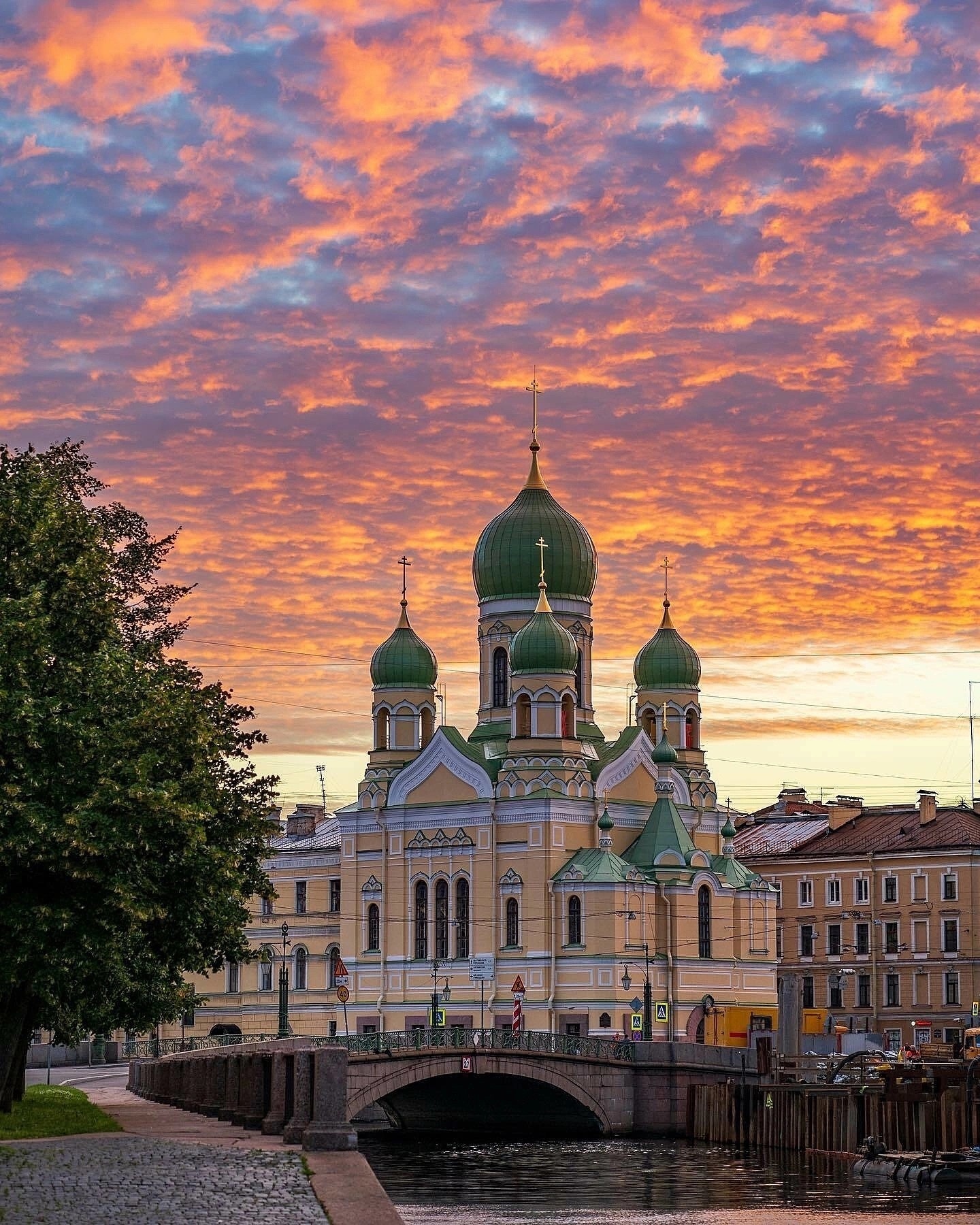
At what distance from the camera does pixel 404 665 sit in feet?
331

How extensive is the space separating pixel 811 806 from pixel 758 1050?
51946 mm

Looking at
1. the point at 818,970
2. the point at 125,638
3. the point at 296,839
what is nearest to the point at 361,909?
the point at 296,839

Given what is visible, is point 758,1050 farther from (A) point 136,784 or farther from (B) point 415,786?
(A) point 136,784

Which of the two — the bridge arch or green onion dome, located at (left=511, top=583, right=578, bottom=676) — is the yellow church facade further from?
the bridge arch

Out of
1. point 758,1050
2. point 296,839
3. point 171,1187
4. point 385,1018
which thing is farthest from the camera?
point 296,839

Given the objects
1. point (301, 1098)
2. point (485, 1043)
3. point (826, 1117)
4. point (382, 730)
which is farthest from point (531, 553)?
point (301, 1098)

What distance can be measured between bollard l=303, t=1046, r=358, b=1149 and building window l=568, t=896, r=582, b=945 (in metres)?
58.5

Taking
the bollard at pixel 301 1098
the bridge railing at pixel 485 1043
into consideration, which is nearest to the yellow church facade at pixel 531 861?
the bridge railing at pixel 485 1043

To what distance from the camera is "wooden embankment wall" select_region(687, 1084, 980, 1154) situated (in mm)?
51438

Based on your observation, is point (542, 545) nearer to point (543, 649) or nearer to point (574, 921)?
point (543, 649)

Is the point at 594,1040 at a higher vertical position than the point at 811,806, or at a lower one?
lower

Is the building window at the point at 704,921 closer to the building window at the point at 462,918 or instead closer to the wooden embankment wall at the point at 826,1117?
the building window at the point at 462,918

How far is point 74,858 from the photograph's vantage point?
34.5 meters

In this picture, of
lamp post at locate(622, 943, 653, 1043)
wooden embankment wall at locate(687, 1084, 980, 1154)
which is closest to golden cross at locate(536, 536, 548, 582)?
lamp post at locate(622, 943, 653, 1043)
